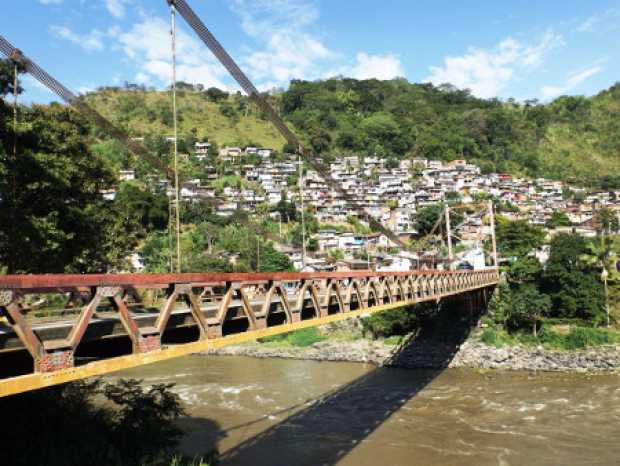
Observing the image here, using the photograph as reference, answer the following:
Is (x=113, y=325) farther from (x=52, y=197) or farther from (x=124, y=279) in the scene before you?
(x=52, y=197)

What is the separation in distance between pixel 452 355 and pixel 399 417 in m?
10.1

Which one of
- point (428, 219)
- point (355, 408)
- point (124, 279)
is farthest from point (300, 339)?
point (428, 219)

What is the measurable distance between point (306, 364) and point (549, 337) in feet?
42.0

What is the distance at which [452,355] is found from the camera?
26.3 meters

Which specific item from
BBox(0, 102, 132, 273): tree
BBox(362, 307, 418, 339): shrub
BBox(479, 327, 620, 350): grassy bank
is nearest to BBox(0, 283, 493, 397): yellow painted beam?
BBox(0, 102, 132, 273): tree

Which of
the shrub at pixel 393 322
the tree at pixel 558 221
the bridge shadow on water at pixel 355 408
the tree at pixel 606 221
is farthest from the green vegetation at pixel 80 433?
the tree at pixel 558 221

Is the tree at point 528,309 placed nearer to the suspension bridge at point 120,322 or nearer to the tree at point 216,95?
the suspension bridge at point 120,322

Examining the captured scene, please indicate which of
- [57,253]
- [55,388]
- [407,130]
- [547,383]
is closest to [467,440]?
[547,383]

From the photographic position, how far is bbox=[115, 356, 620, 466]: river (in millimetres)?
13789

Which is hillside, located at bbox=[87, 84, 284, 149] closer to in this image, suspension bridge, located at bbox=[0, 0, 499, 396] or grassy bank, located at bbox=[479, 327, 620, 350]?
grassy bank, located at bbox=[479, 327, 620, 350]

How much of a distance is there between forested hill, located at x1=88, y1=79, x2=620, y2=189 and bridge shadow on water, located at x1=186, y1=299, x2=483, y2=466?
71515mm

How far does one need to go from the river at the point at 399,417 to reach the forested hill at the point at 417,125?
77.6 meters

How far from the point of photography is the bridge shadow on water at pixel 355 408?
45.6 feet

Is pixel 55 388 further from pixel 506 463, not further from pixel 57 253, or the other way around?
pixel 506 463
